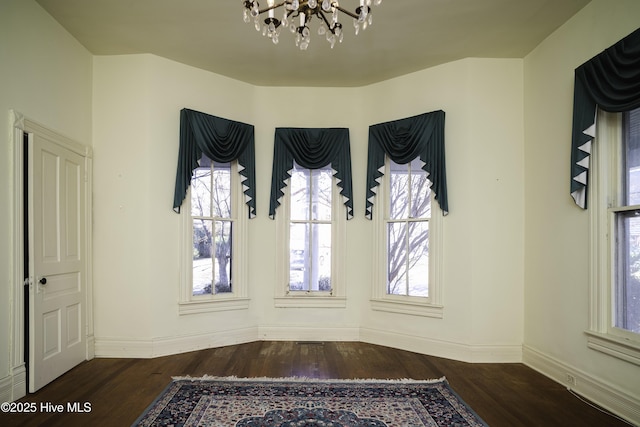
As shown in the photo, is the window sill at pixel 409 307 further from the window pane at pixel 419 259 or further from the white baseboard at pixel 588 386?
the white baseboard at pixel 588 386

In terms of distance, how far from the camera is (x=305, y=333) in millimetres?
5156

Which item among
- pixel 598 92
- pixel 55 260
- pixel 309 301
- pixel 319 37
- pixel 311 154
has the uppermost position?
pixel 319 37

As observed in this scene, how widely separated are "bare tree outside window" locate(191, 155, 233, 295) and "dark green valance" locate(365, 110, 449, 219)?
5.85ft

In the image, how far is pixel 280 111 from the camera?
209 inches

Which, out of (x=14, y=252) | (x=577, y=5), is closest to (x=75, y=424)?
(x=14, y=252)

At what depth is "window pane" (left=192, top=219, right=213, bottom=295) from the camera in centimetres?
482

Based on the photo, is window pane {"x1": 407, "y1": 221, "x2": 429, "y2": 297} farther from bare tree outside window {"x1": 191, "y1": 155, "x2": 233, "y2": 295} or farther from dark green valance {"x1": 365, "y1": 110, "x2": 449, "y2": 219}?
bare tree outside window {"x1": 191, "y1": 155, "x2": 233, "y2": 295}

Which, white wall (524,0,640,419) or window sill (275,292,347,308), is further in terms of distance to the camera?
window sill (275,292,347,308)

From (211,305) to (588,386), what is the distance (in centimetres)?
381

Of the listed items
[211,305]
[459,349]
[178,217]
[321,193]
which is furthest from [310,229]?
[459,349]

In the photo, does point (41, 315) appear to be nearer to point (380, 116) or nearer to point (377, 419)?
point (377, 419)

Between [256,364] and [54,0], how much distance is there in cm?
383

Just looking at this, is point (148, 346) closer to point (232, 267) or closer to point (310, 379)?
point (232, 267)

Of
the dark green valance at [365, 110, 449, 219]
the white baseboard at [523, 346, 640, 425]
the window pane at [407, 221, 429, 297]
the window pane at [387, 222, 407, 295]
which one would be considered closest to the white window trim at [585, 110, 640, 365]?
the white baseboard at [523, 346, 640, 425]
